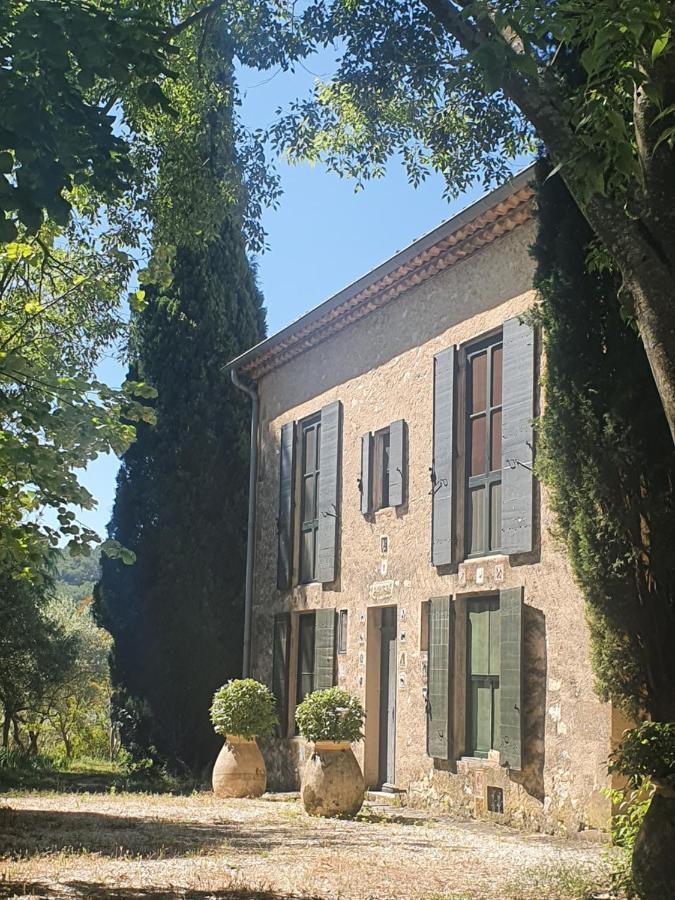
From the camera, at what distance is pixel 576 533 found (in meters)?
9.76

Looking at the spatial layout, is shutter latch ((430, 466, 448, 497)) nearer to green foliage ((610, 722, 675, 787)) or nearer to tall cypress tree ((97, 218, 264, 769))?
green foliage ((610, 722, 675, 787))

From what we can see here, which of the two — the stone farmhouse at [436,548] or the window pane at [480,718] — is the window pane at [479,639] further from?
the window pane at [480,718]

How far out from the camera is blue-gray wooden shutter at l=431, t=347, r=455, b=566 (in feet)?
42.4

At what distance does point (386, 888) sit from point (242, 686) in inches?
297

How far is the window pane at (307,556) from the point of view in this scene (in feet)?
54.9

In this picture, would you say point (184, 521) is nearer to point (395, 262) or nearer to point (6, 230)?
point (395, 262)

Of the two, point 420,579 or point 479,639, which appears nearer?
point 479,639

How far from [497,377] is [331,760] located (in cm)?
434

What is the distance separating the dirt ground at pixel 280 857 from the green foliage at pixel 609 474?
4.92ft

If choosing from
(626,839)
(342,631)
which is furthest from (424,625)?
(626,839)

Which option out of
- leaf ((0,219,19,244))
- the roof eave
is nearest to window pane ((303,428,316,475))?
the roof eave

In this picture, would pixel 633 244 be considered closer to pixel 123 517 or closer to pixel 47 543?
pixel 47 543

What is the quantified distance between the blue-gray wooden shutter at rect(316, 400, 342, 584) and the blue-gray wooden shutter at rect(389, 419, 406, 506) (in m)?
1.57

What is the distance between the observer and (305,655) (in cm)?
1673
